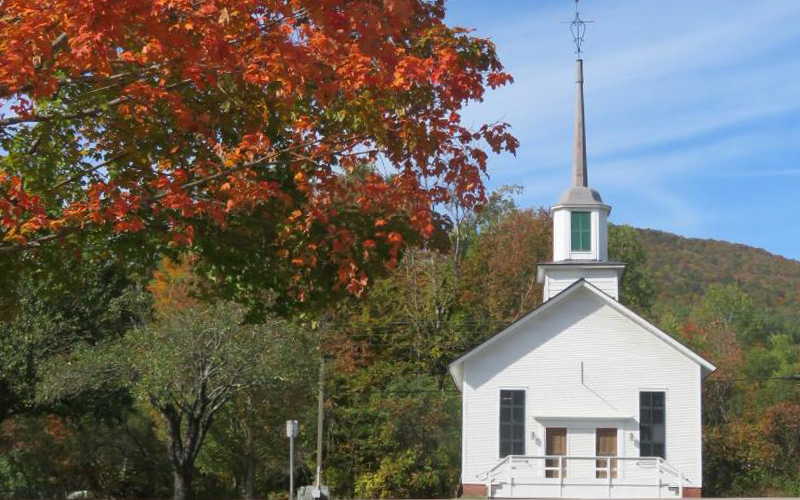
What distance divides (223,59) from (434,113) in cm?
247

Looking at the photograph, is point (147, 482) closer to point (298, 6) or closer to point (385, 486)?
point (385, 486)

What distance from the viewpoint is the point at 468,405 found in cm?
3788

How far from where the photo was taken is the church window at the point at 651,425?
3675 centimetres

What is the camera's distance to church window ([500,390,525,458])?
122ft

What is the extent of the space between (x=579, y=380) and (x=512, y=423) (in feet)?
8.41

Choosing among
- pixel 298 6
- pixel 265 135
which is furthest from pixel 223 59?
pixel 265 135

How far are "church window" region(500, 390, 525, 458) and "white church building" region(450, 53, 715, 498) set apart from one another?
0.03 metres

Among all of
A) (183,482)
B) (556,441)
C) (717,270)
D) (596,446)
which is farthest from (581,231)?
(717,270)

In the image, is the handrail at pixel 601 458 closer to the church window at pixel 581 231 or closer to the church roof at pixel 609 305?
the church roof at pixel 609 305

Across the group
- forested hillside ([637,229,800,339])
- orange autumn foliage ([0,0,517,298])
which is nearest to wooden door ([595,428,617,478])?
orange autumn foliage ([0,0,517,298])

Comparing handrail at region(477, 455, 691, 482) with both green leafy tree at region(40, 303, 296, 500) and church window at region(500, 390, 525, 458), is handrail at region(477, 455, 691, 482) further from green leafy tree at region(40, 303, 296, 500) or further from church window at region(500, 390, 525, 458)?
green leafy tree at region(40, 303, 296, 500)

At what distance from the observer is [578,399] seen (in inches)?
1469

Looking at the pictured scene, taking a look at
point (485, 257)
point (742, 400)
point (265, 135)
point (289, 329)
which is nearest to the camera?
point (265, 135)

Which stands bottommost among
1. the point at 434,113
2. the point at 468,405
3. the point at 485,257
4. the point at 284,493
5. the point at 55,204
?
the point at 284,493
